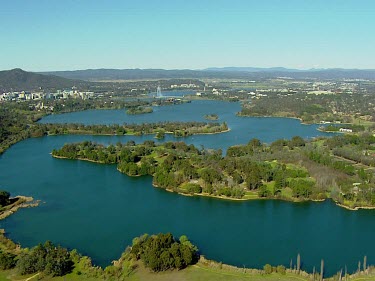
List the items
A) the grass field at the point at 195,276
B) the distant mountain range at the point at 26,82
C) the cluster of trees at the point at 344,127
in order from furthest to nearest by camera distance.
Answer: the distant mountain range at the point at 26,82 → the cluster of trees at the point at 344,127 → the grass field at the point at 195,276

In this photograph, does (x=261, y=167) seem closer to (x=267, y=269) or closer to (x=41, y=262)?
(x=267, y=269)

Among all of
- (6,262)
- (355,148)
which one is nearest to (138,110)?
(355,148)

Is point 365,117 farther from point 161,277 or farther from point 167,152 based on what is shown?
point 161,277

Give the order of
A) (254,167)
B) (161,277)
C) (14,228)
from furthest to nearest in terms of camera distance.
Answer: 1. (254,167)
2. (14,228)
3. (161,277)

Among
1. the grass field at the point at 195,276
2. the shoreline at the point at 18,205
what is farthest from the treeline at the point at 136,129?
the grass field at the point at 195,276

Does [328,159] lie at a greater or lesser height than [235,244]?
greater

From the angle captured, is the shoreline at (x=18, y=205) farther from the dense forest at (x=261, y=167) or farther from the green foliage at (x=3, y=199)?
the dense forest at (x=261, y=167)

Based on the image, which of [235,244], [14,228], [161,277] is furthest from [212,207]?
[14,228]
